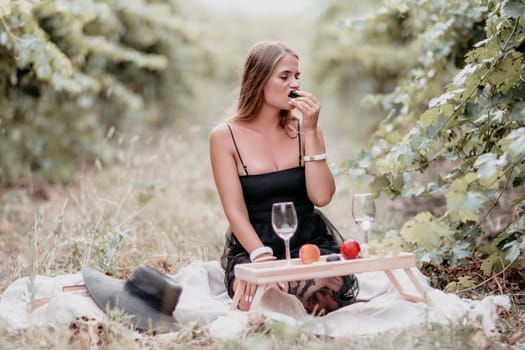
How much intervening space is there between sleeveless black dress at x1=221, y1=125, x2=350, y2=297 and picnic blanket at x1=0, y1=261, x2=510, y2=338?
0.31 meters

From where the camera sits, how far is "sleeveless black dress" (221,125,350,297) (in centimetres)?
401

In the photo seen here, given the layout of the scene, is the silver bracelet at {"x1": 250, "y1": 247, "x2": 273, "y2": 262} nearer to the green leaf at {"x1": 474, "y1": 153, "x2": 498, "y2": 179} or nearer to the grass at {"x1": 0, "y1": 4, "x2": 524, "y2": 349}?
the grass at {"x1": 0, "y1": 4, "x2": 524, "y2": 349}

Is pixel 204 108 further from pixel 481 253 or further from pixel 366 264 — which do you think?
pixel 366 264

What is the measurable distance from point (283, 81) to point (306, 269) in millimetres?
1226

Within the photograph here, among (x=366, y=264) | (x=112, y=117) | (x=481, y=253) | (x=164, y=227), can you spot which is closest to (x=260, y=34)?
(x=112, y=117)

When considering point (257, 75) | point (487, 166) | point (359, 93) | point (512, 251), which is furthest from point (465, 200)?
point (359, 93)

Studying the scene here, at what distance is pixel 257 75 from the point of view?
159 inches

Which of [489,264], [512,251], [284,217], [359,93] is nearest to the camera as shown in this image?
[284,217]

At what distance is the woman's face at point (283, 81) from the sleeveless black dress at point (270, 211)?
13.6 inches

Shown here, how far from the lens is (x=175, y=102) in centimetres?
1160

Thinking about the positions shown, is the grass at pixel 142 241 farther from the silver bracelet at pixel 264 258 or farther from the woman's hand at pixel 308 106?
the woman's hand at pixel 308 106

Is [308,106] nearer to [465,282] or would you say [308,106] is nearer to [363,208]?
[363,208]

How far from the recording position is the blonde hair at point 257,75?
399 cm

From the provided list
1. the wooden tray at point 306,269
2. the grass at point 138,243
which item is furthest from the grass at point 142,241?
the wooden tray at point 306,269
